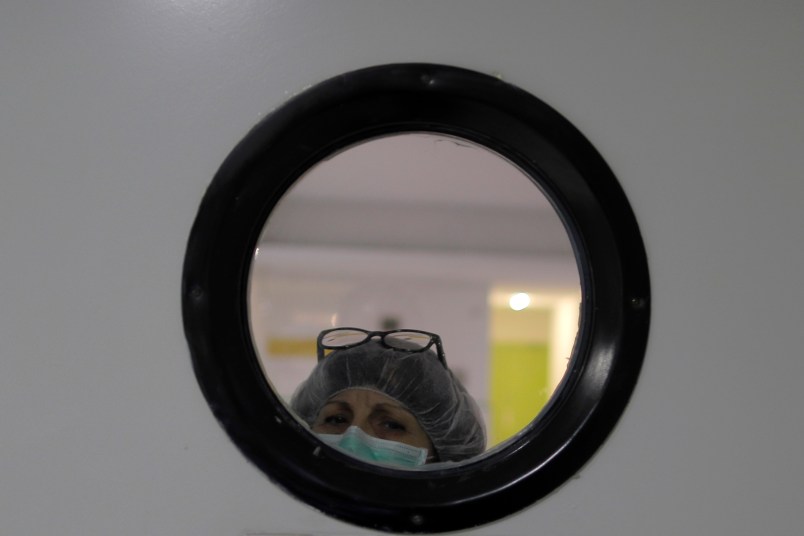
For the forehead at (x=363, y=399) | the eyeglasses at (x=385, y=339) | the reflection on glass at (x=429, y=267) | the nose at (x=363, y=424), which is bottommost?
the nose at (x=363, y=424)

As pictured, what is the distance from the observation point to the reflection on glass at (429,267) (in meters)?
0.79

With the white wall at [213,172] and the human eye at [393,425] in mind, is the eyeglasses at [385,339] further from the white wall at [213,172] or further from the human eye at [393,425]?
the white wall at [213,172]

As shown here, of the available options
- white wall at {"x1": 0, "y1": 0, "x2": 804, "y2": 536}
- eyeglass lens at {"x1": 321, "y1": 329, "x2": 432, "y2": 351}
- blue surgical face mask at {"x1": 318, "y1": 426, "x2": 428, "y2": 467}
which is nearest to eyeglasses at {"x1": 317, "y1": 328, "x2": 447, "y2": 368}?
eyeglass lens at {"x1": 321, "y1": 329, "x2": 432, "y2": 351}

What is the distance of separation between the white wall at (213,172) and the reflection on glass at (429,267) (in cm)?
9

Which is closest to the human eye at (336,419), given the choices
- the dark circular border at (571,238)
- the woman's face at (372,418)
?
the woman's face at (372,418)

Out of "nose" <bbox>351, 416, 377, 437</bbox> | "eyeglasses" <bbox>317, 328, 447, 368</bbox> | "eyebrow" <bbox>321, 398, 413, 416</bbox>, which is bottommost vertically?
"nose" <bbox>351, 416, 377, 437</bbox>

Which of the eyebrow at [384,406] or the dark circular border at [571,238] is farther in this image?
the eyebrow at [384,406]

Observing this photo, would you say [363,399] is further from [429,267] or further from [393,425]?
[429,267]

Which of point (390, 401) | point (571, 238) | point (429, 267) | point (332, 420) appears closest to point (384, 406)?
point (390, 401)

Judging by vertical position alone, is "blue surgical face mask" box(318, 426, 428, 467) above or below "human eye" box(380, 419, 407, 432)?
below

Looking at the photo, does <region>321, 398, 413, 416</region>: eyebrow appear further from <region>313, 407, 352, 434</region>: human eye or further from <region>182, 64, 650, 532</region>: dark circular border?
<region>182, 64, 650, 532</region>: dark circular border

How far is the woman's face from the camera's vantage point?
83 centimetres

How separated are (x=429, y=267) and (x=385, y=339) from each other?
413 mm

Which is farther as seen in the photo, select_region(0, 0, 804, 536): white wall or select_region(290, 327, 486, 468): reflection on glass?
select_region(290, 327, 486, 468): reflection on glass
